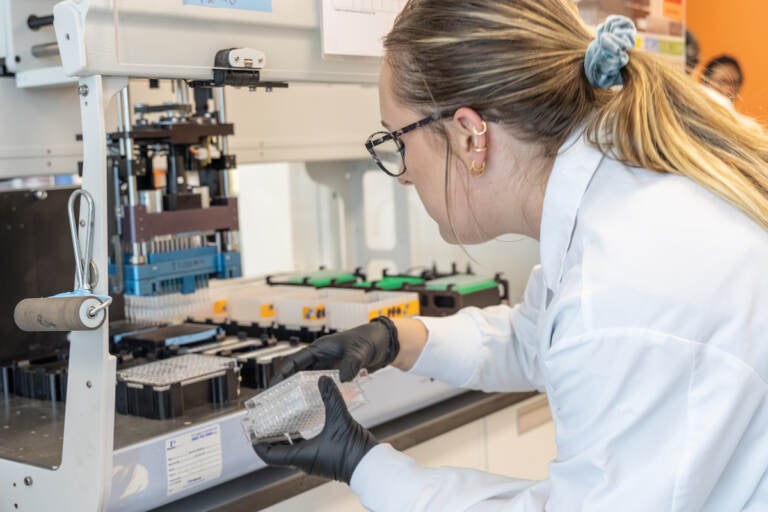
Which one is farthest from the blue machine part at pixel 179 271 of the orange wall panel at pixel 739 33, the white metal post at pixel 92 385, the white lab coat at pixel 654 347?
the orange wall panel at pixel 739 33

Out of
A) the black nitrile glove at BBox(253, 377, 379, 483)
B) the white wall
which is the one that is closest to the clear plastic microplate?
the black nitrile glove at BBox(253, 377, 379, 483)

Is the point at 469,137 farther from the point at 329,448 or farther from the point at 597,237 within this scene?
the point at 329,448

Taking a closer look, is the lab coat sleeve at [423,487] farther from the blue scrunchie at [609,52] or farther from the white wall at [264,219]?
the white wall at [264,219]

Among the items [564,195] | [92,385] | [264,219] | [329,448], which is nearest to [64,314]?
[92,385]

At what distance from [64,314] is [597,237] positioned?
673 mm

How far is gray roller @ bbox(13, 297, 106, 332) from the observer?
3.85 feet

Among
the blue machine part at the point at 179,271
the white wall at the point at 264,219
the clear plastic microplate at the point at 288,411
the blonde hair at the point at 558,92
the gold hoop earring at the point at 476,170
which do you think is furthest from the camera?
the white wall at the point at 264,219

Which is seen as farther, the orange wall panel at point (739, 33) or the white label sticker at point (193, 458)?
the orange wall panel at point (739, 33)

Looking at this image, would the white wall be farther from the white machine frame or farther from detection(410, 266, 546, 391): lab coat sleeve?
the white machine frame

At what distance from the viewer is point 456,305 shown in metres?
1.99

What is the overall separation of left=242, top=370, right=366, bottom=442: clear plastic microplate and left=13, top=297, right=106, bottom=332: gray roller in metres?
0.27

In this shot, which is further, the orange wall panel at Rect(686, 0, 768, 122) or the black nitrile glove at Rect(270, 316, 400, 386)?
the orange wall panel at Rect(686, 0, 768, 122)

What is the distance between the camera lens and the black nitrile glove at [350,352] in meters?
1.40

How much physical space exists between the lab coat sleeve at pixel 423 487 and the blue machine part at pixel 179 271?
0.50 meters
